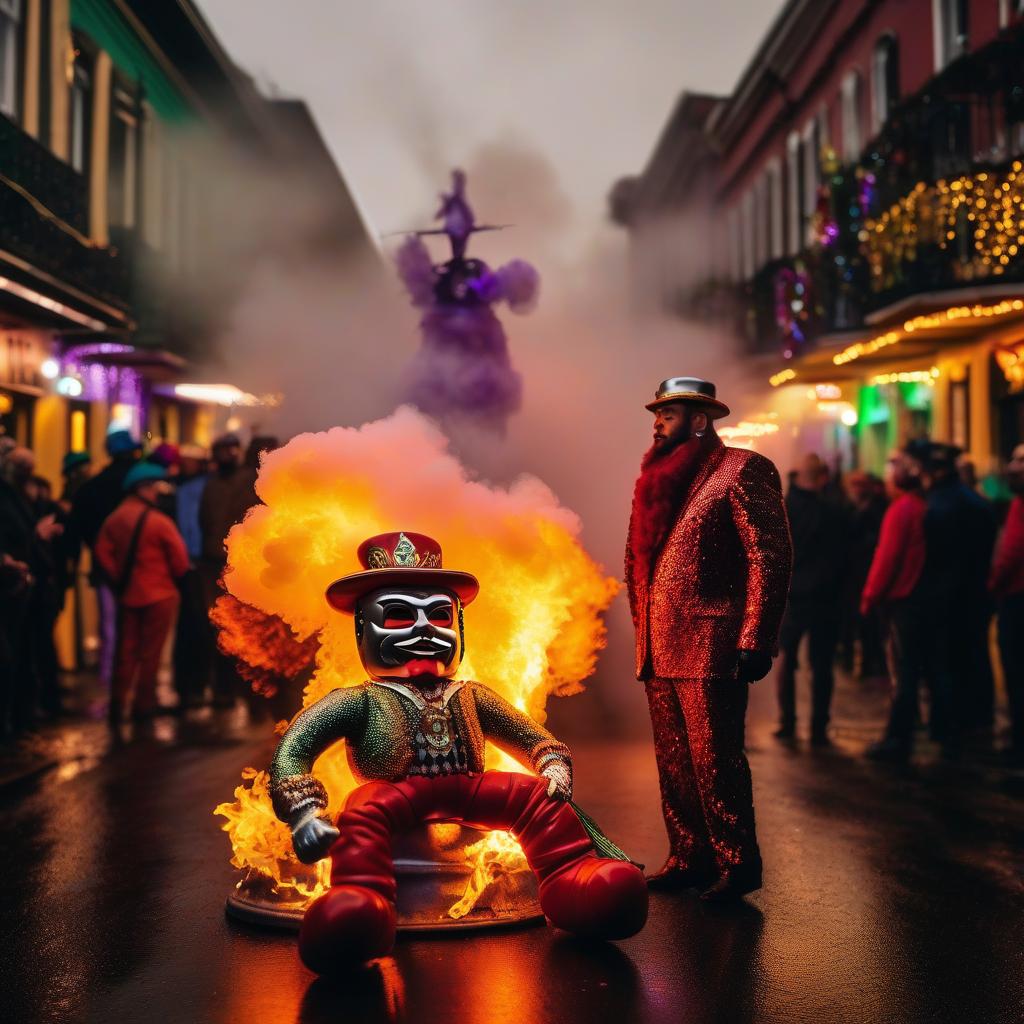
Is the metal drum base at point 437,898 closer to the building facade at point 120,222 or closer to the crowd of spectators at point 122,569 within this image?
the crowd of spectators at point 122,569

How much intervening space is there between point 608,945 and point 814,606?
18.3 feet

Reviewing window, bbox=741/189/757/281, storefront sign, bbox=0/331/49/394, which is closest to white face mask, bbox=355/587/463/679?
storefront sign, bbox=0/331/49/394

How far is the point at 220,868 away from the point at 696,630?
223 cm

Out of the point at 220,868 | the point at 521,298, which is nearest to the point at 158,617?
the point at 521,298

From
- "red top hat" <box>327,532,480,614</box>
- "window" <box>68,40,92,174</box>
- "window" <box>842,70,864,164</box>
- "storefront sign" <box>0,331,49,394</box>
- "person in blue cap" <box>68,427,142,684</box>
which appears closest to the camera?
"red top hat" <box>327,532,480,614</box>

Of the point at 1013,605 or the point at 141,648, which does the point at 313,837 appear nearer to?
the point at 1013,605

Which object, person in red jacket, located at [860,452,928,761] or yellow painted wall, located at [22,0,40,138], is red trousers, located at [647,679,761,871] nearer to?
person in red jacket, located at [860,452,928,761]

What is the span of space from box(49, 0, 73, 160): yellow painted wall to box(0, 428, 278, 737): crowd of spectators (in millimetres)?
6369

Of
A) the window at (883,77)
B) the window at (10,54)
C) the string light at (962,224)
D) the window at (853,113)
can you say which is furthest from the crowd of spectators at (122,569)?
the window at (853,113)

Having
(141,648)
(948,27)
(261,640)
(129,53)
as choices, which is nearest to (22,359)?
(141,648)

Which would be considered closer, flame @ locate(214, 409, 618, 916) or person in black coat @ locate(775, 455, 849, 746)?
flame @ locate(214, 409, 618, 916)

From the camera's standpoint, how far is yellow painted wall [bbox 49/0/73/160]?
17987 millimetres

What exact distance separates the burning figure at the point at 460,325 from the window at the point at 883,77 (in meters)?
11.6

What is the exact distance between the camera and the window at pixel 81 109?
19.8m
